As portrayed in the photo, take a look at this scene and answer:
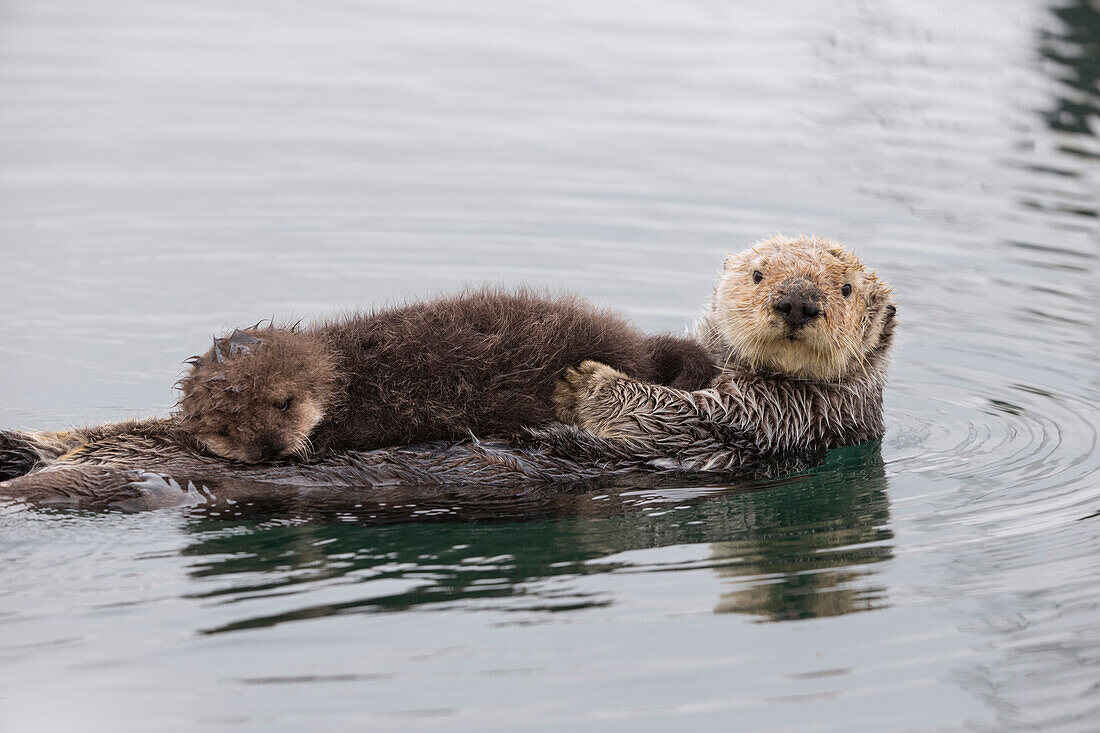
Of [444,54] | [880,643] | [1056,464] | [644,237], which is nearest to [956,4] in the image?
[444,54]

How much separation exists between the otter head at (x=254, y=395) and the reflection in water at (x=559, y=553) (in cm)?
30

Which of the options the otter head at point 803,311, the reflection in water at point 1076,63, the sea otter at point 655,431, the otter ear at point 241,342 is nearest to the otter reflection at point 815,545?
the sea otter at point 655,431

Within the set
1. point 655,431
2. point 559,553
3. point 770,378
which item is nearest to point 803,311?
point 770,378

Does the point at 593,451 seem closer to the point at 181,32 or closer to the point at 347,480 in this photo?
the point at 347,480

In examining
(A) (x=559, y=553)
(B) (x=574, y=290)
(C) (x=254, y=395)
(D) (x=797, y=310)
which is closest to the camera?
(C) (x=254, y=395)

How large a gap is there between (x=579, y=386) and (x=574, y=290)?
2.95 meters

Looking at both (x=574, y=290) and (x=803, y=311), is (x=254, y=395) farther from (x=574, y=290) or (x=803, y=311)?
(x=574, y=290)

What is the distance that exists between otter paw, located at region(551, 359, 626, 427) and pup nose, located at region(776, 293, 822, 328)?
671 mm

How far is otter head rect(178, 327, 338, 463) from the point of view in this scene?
4.38 metres

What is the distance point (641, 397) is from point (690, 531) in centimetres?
56

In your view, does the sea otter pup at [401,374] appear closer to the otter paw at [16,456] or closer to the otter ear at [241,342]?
the otter ear at [241,342]

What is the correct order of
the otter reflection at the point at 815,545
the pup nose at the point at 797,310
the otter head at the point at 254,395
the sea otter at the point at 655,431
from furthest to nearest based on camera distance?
1. the pup nose at the point at 797,310
2. the sea otter at the point at 655,431
3. the otter head at the point at 254,395
4. the otter reflection at the point at 815,545

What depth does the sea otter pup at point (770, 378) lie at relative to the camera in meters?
5.03

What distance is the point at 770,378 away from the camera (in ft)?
17.8
